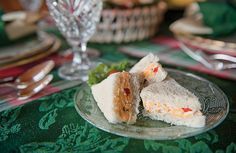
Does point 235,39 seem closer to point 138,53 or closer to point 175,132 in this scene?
point 138,53

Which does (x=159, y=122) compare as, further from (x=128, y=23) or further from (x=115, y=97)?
(x=128, y=23)

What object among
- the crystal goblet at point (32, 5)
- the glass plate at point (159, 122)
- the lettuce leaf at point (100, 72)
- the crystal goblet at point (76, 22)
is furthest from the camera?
the crystal goblet at point (32, 5)

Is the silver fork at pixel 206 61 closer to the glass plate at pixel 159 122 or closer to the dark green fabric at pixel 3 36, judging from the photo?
the glass plate at pixel 159 122

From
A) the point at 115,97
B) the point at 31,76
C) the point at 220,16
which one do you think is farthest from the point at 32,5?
the point at 115,97

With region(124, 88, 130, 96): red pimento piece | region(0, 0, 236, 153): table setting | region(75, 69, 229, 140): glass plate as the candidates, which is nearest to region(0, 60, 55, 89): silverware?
region(0, 0, 236, 153): table setting

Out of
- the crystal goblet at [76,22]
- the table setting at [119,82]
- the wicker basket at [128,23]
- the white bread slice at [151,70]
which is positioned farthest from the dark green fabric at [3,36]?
the white bread slice at [151,70]

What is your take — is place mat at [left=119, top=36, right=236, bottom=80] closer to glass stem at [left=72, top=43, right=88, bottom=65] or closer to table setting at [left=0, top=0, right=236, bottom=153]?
table setting at [left=0, top=0, right=236, bottom=153]

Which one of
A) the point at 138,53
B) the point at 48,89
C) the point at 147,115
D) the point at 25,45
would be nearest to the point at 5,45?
the point at 25,45
